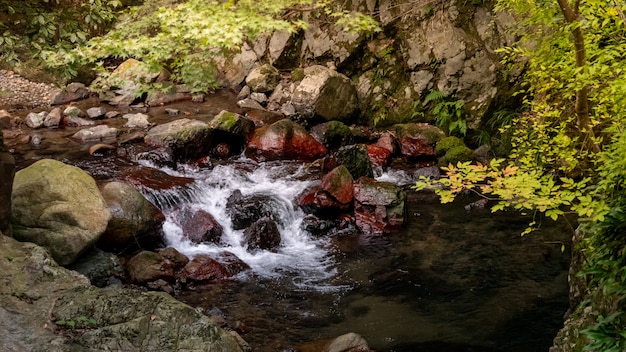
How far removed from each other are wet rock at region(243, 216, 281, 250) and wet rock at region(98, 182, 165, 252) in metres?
1.62

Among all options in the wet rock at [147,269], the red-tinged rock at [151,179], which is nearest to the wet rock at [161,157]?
the red-tinged rock at [151,179]

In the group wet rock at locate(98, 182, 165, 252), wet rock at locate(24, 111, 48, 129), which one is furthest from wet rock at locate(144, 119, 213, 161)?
wet rock at locate(24, 111, 48, 129)

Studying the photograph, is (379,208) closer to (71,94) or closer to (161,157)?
(161,157)

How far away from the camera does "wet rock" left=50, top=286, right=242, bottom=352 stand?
4566mm

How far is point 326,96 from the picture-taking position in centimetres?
1488

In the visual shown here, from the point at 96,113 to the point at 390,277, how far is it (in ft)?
36.3

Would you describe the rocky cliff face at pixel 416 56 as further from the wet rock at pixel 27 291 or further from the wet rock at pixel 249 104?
the wet rock at pixel 27 291

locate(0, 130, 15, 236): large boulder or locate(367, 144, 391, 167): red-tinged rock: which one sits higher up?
locate(0, 130, 15, 236): large boulder

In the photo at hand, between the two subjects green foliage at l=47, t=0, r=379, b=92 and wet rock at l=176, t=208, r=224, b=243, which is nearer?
Result: green foliage at l=47, t=0, r=379, b=92

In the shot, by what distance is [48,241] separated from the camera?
7371 millimetres

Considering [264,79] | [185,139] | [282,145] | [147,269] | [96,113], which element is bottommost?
[147,269]

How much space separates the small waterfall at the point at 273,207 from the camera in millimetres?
8922

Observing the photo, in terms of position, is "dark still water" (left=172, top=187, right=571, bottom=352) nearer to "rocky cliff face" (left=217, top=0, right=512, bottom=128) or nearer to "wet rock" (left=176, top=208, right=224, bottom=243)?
"wet rock" (left=176, top=208, right=224, bottom=243)

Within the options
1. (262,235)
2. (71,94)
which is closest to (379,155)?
(262,235)
